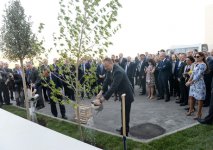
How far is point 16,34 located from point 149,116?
21.0 feet

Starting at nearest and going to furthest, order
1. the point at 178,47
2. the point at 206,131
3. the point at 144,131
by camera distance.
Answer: the point at 206,131 < the point at 144,131 < the point at 178,47

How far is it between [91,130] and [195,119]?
3.27 meters

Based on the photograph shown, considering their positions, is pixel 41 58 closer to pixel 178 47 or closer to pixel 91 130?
pixel 91 130

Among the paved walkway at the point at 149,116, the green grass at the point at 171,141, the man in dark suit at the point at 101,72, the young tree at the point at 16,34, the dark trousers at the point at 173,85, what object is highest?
the young tree at the point at 16,34

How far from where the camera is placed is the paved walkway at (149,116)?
297 inches

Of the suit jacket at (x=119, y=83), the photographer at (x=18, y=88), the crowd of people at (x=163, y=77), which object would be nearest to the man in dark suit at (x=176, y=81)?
the crowd of people at (x=163, y=77)

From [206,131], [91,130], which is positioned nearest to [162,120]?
[206,131]

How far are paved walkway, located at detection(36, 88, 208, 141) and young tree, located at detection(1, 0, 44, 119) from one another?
2.86 meters

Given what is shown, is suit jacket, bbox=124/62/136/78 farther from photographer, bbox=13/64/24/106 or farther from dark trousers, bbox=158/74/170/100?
photographer, bbox=13/64/24/106

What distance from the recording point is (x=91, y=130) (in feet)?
23.1

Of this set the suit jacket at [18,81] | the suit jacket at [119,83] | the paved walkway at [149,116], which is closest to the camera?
the suit jacket at [119,83]

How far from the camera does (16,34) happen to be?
10.3 m

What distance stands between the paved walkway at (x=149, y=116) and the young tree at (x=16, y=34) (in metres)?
2.86

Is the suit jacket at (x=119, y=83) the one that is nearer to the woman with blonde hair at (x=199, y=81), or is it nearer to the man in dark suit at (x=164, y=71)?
the woman with blonde hair at (x=199, y=81)
